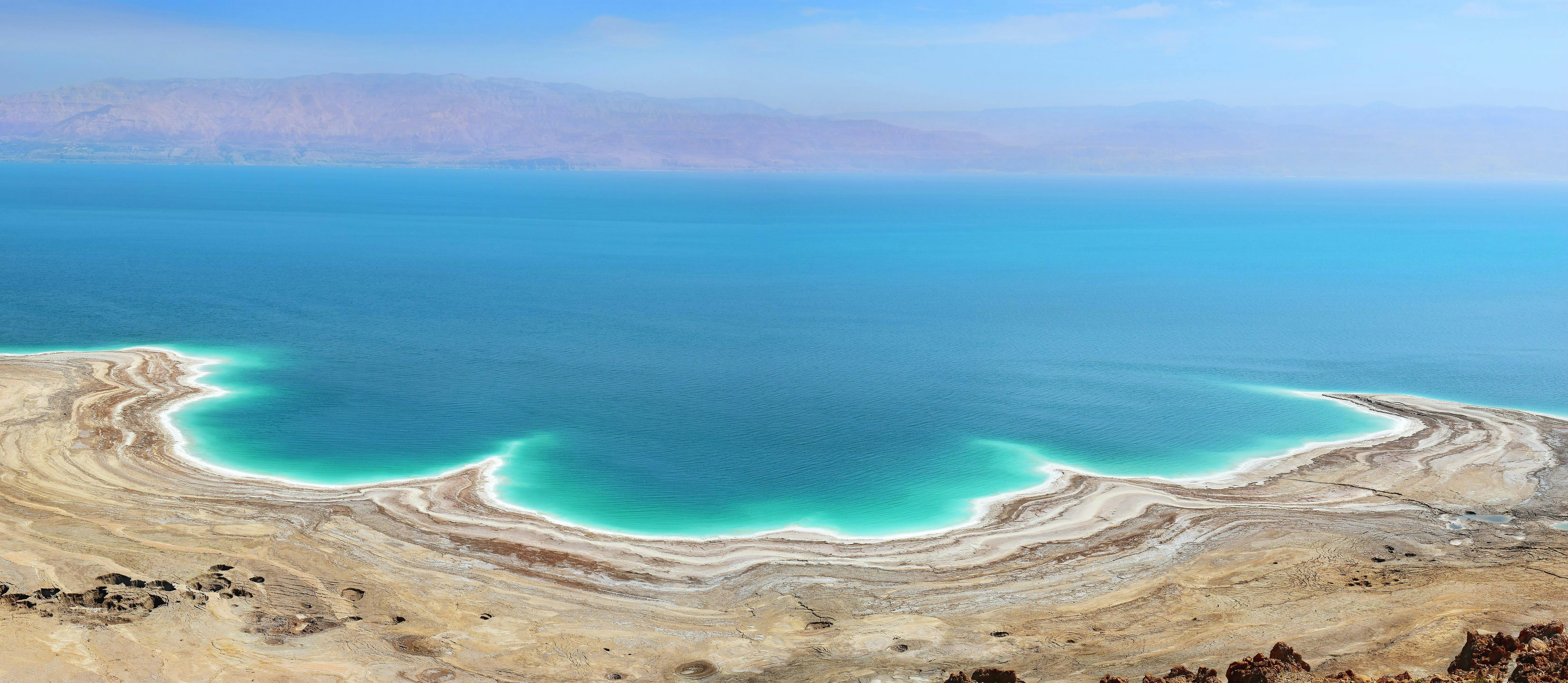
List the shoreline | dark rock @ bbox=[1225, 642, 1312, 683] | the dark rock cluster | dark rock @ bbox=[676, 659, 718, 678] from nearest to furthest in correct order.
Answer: the dark rock cluster, dark rock @ bbox=[1225, 642, 1312, 683], dark rock @ bbox=[676, 659, 718, 678], the shoreline

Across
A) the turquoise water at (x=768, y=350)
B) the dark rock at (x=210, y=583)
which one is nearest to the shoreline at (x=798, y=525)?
the turquoise water at (x=768, y=350)

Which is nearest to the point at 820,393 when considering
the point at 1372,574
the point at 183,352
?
the point at 1372,574

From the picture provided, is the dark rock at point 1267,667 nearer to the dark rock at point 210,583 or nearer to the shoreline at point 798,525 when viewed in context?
the shoreline at point 798,525

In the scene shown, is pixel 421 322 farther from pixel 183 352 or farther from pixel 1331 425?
pixel 1331 425

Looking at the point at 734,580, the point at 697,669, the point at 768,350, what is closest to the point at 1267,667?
the point at 697,669

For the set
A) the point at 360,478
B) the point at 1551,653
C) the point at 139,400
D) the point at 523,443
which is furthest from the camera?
the point at 139,400

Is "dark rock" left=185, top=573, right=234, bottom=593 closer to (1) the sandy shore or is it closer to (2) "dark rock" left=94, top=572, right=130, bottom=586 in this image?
(1) the sandy shore

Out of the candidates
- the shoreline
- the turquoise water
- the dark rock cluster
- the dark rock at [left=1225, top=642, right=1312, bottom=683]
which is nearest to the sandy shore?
the shoreline
